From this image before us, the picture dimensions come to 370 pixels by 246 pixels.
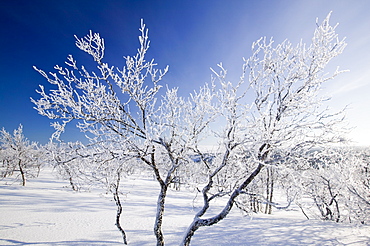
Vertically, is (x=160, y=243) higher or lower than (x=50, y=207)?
higher

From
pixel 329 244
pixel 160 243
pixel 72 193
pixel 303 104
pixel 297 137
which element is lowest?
pixel 72 193

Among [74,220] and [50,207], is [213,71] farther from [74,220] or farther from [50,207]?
[50,207]

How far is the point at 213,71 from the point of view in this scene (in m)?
4.54

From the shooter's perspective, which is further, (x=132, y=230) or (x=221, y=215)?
(x=132, y=230)

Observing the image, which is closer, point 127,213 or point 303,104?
point 303,104

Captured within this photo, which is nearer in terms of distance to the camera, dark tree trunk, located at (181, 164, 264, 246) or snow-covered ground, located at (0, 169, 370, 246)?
dark tree trunk, located at (181, 164, 264, 246)

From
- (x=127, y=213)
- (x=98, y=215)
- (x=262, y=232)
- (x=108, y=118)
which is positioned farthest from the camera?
(x=127, y=213)

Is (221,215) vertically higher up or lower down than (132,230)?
higher up

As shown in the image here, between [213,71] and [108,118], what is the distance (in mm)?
3178

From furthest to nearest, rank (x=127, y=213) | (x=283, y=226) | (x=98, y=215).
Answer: (x=127, y=213), (x=98, y=215), (x=283, y=226)

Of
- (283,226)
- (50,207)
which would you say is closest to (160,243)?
(283,226)

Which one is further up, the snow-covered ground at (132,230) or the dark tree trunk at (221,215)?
the dark tree trunk at (221,215)

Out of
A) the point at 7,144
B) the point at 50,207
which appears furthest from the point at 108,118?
the point at 7,144

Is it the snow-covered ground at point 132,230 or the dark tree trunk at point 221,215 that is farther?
the snow-covered ground at point 132,230
